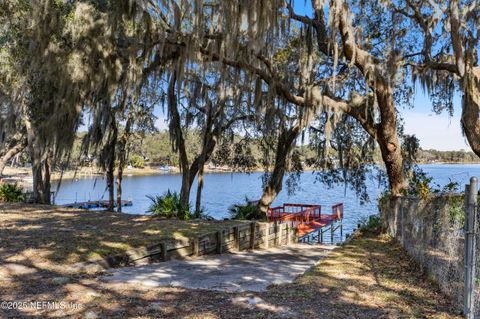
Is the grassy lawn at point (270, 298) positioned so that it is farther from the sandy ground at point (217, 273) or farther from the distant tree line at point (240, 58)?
the distant tree line at point (240, 58)

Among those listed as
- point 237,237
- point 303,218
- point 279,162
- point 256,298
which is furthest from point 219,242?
point 303,218

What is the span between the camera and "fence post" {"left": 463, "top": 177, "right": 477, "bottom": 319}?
406cm

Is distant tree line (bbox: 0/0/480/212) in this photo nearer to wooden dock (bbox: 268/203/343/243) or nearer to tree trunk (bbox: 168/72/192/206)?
tree trunk (bbox: 168/72/192/206)

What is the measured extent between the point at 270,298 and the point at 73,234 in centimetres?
553

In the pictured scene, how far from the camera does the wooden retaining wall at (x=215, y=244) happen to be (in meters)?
7.29

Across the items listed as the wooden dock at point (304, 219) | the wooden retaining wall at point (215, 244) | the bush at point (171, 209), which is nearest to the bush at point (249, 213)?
the wooden dock at point (304, 219)

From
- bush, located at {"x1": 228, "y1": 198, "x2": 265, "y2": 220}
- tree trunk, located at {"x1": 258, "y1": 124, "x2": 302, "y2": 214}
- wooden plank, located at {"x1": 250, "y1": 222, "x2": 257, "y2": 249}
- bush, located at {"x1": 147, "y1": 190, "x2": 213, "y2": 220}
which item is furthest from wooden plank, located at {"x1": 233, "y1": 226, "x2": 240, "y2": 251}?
tree trunk, located at {"x1": 258, "y1": 124, "x2": 302, "y2": 214}

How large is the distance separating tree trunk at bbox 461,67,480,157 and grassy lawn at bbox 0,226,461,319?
4.88 metres

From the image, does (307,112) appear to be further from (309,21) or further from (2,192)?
(2,192)

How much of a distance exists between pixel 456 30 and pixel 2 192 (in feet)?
58.6

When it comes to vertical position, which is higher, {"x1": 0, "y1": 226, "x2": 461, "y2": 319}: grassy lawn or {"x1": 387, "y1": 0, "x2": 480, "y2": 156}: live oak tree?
{"x1": 387, "y1": 0, "x2": 480, "y2": 156}: live oak tree

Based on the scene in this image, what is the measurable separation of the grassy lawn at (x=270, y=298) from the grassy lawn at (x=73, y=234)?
3.63 ft

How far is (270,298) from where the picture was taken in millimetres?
4988

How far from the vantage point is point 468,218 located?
421cm
